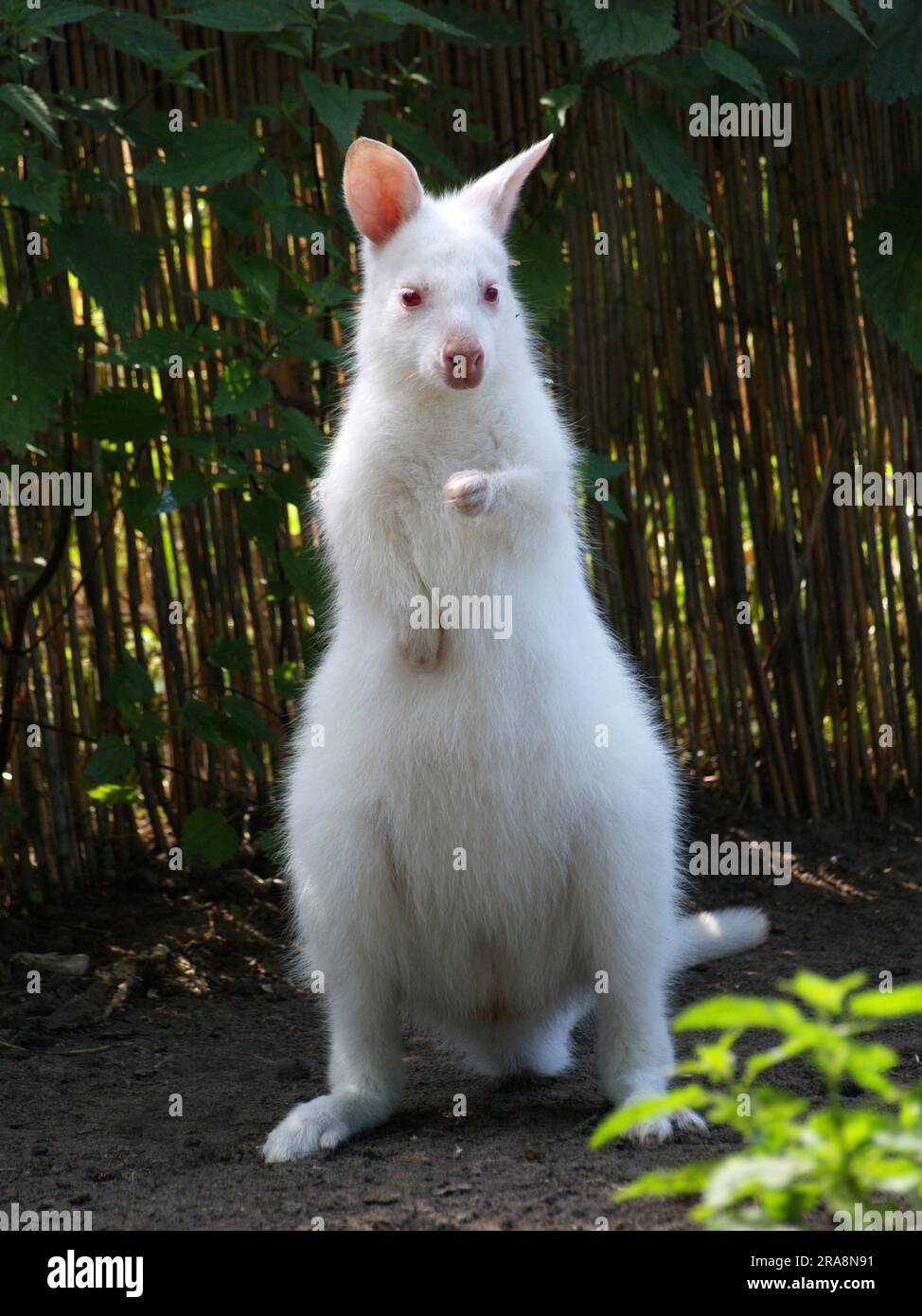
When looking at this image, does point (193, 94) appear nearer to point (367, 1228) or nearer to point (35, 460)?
point (35, 460)

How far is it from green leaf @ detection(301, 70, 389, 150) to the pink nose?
104 centimetres

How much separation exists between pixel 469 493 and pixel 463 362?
29 cm

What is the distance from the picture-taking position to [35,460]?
5426 millimetres

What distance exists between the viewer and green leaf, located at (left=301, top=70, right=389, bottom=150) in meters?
4.18

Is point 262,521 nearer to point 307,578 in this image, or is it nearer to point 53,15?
point 307,578

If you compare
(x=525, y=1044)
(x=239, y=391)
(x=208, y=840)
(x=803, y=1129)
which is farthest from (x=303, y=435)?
(x=803, y=1129)

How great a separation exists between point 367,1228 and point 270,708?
109 inches

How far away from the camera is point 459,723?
351 cm

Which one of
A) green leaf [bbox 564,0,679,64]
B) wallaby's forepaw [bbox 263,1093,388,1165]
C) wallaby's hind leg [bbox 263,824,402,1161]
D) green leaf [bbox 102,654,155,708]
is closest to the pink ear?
green leaf [bbox 564,0,679,64]

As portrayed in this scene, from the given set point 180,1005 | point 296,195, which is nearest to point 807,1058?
point 180,1005

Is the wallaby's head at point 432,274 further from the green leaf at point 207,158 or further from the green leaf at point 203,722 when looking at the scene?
the green leaf at point 203,722

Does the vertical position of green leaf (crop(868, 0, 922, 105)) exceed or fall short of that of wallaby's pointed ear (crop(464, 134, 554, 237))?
it exceeds it

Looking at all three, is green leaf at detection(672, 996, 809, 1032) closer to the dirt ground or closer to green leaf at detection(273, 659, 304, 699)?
the dirt ground

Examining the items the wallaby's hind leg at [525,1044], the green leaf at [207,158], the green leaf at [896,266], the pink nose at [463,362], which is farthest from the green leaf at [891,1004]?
the green leaf at [896,266]
